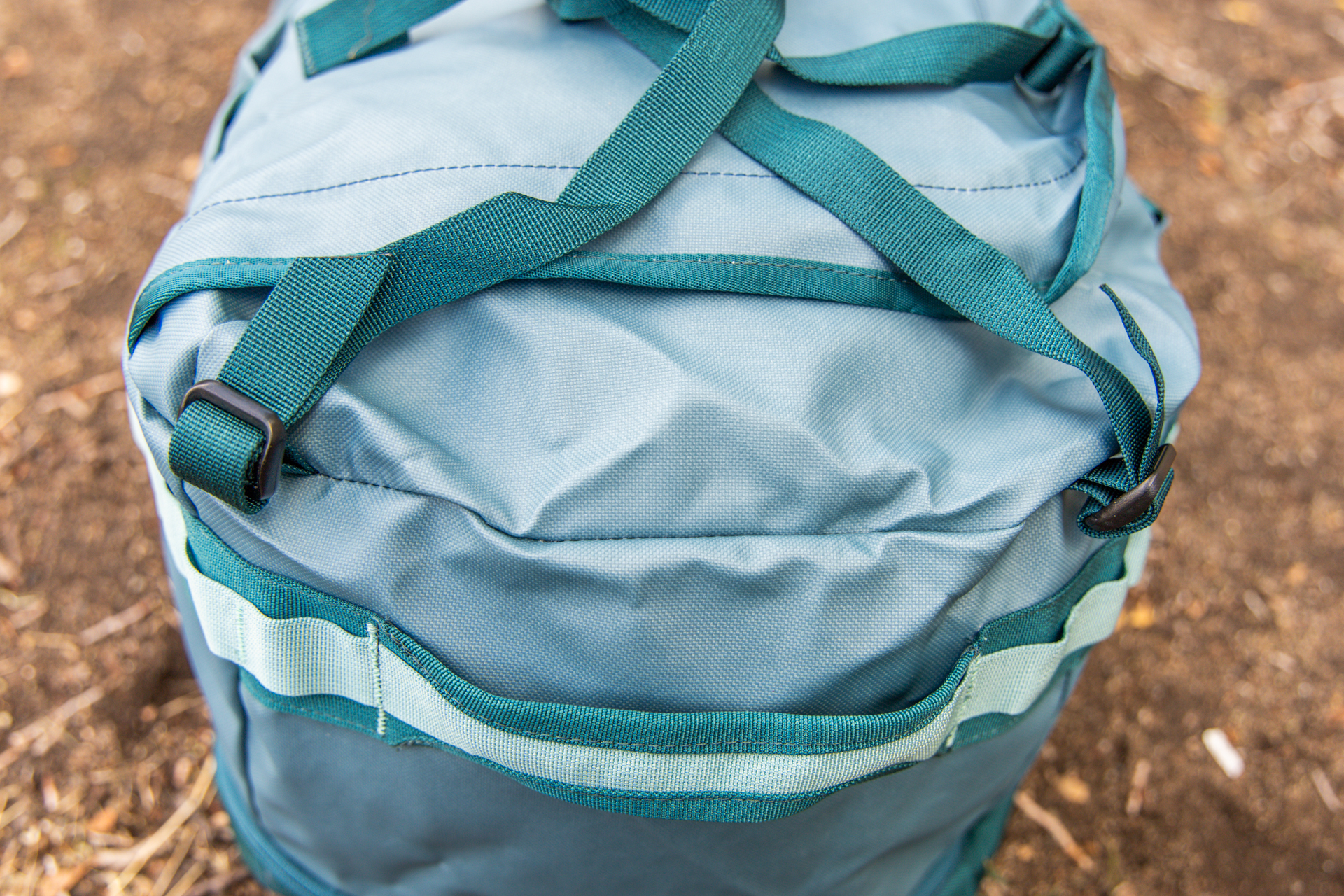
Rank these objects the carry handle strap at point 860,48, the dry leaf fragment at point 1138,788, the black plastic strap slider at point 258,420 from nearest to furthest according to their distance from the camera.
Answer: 1. the black plastic strap slider at point 258,420
2. the carry handle strap at point 860,48
3. the dry leaf fragment at point 1138,788

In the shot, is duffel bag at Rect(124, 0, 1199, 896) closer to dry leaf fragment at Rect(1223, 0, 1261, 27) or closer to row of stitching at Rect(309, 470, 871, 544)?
row of stitching at Rect(309, 470, 871, 544)

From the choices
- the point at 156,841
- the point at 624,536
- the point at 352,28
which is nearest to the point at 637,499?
the point at 624,536

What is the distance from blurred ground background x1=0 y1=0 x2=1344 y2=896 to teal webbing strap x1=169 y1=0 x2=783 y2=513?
0.71m

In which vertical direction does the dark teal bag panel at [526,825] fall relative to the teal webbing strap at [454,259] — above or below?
below

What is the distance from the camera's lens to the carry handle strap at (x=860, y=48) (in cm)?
84

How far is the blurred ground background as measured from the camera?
44.3 inches

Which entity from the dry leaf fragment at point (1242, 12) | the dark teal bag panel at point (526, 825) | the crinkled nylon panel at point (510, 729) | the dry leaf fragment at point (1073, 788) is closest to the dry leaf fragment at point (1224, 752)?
the dry leaf fragment at point (1073, 788)

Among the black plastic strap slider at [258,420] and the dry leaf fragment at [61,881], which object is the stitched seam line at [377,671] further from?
the dry leaf fragment at [61,881]

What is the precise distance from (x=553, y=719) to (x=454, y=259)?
0.34 m

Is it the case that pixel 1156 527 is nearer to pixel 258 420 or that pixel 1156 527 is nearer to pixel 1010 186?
pixel 1010 186

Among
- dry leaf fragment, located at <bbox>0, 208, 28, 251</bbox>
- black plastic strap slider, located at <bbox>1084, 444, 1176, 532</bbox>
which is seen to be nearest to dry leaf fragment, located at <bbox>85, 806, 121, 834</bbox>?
dry leaf fragment, located at <bbox>0, 208, 28, 251</bbox>

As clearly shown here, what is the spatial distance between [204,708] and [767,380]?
35.5 inches

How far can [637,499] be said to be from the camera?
68 centimetres

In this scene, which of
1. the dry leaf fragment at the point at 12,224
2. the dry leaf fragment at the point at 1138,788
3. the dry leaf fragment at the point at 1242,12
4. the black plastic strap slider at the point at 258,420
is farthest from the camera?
the dry leaf fragment at the point at 1242,12
